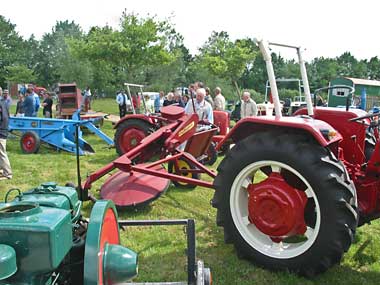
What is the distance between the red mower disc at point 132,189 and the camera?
184 inches

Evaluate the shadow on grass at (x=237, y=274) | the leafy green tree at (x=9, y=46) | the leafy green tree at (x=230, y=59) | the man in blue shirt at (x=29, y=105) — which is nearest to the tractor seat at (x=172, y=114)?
the shadow on grass at (x=237, y=274)

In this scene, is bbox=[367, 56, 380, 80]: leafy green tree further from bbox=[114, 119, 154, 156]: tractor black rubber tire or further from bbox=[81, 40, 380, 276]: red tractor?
bbox=[81, 40, 380, 276]: red tractor

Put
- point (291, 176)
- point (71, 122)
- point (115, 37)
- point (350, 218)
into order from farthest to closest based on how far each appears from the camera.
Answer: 1. point (115, 37)
2. point (71, 122)
3. point (291, 176)
4. point (350, 218)

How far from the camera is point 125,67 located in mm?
16219

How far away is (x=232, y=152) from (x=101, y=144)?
7.49 m

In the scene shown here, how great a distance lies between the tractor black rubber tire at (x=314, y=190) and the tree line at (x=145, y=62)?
0.89 metres

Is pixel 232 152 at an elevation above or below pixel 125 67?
below

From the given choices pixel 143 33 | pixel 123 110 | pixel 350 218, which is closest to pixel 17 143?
pixel 123 110

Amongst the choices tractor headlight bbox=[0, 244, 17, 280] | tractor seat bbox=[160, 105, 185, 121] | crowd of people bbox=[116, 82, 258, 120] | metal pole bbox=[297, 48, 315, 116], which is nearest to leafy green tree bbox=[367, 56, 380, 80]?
crowd of people bbox=[116, 82, 258, 120]

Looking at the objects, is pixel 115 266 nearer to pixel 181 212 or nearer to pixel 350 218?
pixel 350 218

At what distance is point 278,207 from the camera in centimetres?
318

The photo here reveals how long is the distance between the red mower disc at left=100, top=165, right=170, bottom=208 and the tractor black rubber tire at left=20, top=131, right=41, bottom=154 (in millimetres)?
4459

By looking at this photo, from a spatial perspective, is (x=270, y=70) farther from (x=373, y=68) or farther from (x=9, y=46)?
(x=373, y=68)

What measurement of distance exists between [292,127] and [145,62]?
13356 millimetres
